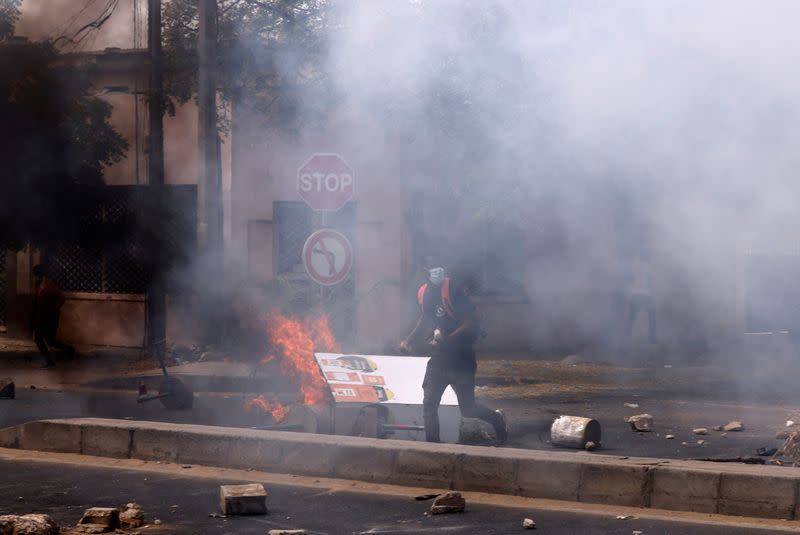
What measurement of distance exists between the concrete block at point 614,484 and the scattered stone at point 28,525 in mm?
3198

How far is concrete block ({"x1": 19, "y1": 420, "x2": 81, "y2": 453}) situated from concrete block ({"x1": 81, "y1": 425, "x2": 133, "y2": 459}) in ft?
0.27

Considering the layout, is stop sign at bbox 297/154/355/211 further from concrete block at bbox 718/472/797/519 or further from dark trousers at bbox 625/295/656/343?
concrete block at bbox 718/472/797/519

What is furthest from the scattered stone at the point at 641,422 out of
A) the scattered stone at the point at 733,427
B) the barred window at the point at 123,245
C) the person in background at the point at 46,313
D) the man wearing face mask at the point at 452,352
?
the person in background at the point at 46,313

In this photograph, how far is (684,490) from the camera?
7.55 metres

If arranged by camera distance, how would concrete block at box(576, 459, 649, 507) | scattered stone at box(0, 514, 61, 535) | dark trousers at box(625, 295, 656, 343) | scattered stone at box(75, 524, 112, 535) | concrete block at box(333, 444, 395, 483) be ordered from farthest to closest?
dark trousers at box(625, 295, 656, 343), concrete block at box(333, 444, 395, 483), concrete block at box(576, 459, 649, 507), scattered stone at box(75, 524, 112, 535), scattered stone at box(0, 514, 61, 535)

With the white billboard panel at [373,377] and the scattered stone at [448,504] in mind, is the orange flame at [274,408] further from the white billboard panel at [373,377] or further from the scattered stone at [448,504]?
the scattered stone at [448,504]

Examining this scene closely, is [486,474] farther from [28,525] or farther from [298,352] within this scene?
[298,352]

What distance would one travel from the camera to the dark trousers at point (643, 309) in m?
12.7

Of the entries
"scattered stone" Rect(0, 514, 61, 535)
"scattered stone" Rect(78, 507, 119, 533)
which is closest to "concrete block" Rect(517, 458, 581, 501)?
"scattered stone" Rect(78, 507, 119, 533)

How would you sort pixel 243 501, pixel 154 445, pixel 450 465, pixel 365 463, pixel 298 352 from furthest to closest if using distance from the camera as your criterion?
pixel 298 352 → pixel 154 445 → pixel 365 463 → pixel 450 465 → pixel 243 501

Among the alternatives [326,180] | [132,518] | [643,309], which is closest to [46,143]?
[326,180]

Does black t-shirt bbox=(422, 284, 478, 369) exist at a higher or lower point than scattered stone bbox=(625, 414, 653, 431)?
higher

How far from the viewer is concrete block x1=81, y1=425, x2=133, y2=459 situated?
9.64 meters

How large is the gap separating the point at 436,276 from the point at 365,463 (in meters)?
1.82
